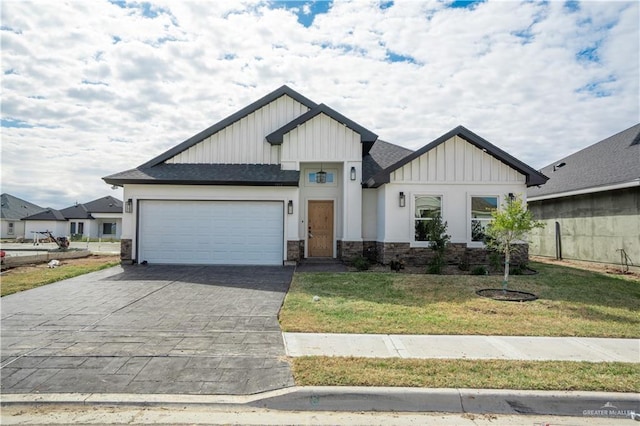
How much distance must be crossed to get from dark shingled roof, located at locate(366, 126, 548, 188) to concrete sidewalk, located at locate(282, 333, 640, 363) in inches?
315

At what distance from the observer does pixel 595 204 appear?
15344 mm

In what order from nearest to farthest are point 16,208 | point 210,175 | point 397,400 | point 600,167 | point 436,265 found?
point 397,400 → point 436,265 → point 210,175 → point 600,167 → point 16,208

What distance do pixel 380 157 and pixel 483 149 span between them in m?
4.59

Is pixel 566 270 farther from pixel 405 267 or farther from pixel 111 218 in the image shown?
pixel 111 218

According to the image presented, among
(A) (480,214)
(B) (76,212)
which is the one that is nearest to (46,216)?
(B) (76,212)

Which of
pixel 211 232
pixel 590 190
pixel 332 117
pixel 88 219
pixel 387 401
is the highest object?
pixel 332 117

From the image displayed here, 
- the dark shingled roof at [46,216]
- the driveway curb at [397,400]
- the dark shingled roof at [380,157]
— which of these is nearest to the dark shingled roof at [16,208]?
the dark shingled roof at [46,216]

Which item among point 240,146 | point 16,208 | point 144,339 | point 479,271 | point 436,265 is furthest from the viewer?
point 16,208

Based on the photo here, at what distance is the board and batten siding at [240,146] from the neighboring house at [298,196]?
0.33 meters

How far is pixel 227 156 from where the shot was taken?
1542 cm

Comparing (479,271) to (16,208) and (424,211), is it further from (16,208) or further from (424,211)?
(16,208)

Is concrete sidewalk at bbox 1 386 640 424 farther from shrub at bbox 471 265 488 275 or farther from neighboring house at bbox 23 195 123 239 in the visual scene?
neighboring house at bbox 23 195 123 239

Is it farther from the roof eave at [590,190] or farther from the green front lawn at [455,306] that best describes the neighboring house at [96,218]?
the roof eave at [590,190]

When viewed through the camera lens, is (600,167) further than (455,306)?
Yes
